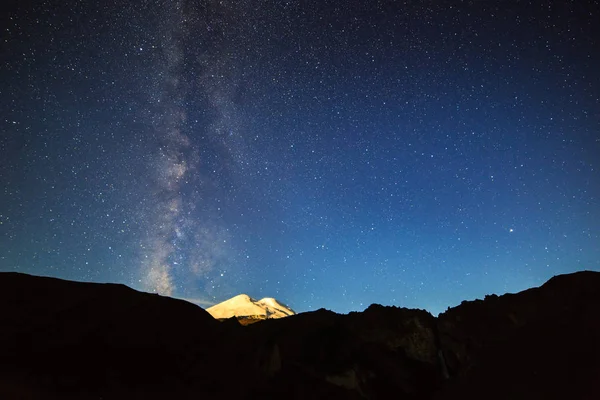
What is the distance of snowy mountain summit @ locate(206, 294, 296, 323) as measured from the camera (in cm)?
9994

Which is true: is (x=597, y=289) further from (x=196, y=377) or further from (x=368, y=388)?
(x=196, y=377)

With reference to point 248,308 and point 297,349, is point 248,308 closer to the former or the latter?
point 248,308

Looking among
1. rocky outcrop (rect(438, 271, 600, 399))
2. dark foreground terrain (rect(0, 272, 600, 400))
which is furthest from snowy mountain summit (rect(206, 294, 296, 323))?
rocky outcrop (rect(438, 271, 600, 399))

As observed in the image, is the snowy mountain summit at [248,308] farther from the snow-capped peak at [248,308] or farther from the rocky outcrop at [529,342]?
the rocky outcrop at [529,342]

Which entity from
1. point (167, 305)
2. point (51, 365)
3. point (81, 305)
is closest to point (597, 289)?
point (167, 305)

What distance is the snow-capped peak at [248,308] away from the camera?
9996cm

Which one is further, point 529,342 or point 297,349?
point 297,349

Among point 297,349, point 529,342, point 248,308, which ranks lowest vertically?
point 529,342

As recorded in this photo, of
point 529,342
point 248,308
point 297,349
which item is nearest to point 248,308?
point 248,308

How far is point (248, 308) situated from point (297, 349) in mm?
95207

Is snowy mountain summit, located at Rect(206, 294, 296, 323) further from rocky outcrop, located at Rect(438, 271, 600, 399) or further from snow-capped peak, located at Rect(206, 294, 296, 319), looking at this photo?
rocky outcrop, located at Rect(438, 271, 600, 399)

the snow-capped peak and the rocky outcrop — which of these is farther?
the snow-capped peak

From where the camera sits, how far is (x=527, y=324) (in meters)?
14.7

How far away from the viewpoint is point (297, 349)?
1595 cm
